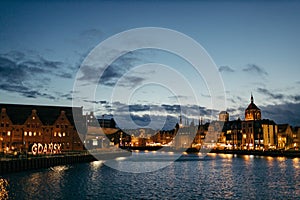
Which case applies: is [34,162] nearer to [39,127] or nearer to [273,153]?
[39,127]

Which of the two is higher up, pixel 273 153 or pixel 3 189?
pixel 3 189

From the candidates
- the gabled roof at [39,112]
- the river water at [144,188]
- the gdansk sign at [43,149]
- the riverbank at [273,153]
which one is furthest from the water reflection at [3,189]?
the riverbank at [273,153]

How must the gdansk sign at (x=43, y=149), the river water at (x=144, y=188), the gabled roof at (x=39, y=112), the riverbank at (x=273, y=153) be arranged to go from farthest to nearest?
the riverbank at (x=273, y=153), the gabled roof at (x=39, y=112), the gdansk sign at (x=43, y=149), the river water at (x=144, y=188)

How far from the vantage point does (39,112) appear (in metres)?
127

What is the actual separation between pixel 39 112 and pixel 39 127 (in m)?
8.33

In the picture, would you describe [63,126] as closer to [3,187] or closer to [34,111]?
[34,111]

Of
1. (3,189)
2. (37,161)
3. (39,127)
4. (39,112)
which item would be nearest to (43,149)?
(37,161)

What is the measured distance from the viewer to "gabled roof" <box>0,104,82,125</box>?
395ft

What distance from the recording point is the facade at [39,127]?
4557 inches

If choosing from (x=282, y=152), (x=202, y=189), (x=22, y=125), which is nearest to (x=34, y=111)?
(x=22, y=125)

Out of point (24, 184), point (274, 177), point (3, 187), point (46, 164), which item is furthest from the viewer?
point (46, 164)

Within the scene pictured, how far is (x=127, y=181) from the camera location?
62344 millimetres

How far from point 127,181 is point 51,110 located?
7554 cm

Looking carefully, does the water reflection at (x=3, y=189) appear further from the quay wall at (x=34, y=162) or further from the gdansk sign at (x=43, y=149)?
the gdansk sign at (x=43, y=149)
